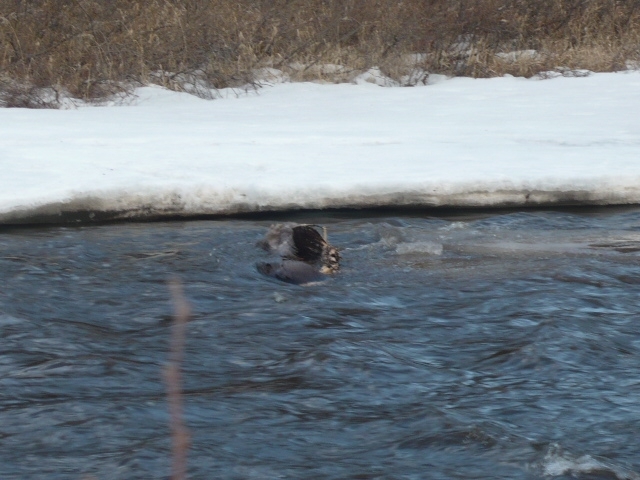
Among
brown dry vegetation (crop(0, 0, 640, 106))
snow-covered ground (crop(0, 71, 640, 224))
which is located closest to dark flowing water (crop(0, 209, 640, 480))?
snow-covered ground (crop(0, 71, 640, 224))

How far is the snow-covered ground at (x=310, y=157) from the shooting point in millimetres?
5906

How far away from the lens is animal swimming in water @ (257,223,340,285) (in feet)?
15.8

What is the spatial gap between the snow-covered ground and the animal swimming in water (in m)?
0.80

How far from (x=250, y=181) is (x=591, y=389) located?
3.07 m

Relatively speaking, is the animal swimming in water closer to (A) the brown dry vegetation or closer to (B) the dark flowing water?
(B) the dark flowing water

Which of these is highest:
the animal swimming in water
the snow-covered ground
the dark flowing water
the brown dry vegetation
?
the brown dry vegetation

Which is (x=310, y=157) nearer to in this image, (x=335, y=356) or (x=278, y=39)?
(x=335, y=356)

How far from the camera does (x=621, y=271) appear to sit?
4848 mm

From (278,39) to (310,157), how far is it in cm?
558

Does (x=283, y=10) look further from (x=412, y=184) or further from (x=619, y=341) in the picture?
(x=619, y=341)

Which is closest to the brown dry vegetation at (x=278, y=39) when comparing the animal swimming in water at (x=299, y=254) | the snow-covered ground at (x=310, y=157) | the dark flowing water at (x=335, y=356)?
the snow-covered ground at (x=310, y=157)

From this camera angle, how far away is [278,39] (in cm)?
1191

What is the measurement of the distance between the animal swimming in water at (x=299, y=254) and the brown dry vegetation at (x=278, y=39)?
515cm

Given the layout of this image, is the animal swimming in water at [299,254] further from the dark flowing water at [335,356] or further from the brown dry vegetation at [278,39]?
the brown dry vegetation at [278,39]
